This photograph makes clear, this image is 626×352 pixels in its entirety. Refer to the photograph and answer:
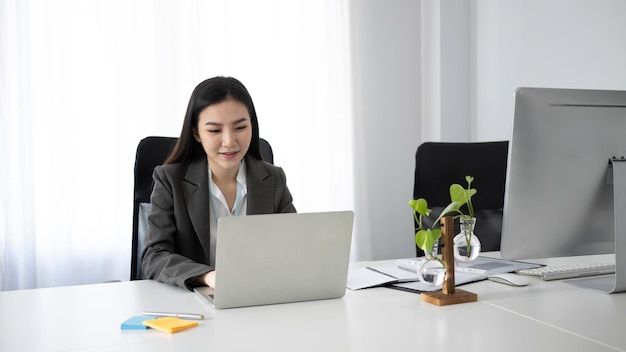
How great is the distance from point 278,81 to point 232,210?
6.00ft

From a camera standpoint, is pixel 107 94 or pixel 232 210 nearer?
pixel 232 210

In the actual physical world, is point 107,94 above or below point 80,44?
below

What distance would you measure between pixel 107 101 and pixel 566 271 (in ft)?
8.61

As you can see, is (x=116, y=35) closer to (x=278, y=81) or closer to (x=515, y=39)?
(x=278, y=81)

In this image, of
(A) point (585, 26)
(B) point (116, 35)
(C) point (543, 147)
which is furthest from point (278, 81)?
(C) point (543, 147)

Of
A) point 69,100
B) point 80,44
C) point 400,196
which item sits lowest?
point 400,196

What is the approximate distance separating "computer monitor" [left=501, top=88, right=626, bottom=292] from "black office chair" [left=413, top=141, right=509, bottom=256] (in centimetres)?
77

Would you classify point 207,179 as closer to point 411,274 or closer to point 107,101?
point 411,274

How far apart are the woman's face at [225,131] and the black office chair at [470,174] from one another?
0.71 m

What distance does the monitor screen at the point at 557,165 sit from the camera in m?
1.48

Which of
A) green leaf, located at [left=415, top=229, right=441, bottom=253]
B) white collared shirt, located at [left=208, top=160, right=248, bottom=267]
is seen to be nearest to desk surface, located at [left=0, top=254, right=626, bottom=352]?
green leaf, located at [left=415, top=229, right=441, bottom=253]

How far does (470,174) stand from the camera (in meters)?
2.41

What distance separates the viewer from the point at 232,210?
2143mm

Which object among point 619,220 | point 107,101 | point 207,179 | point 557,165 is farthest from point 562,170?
point 107,101
